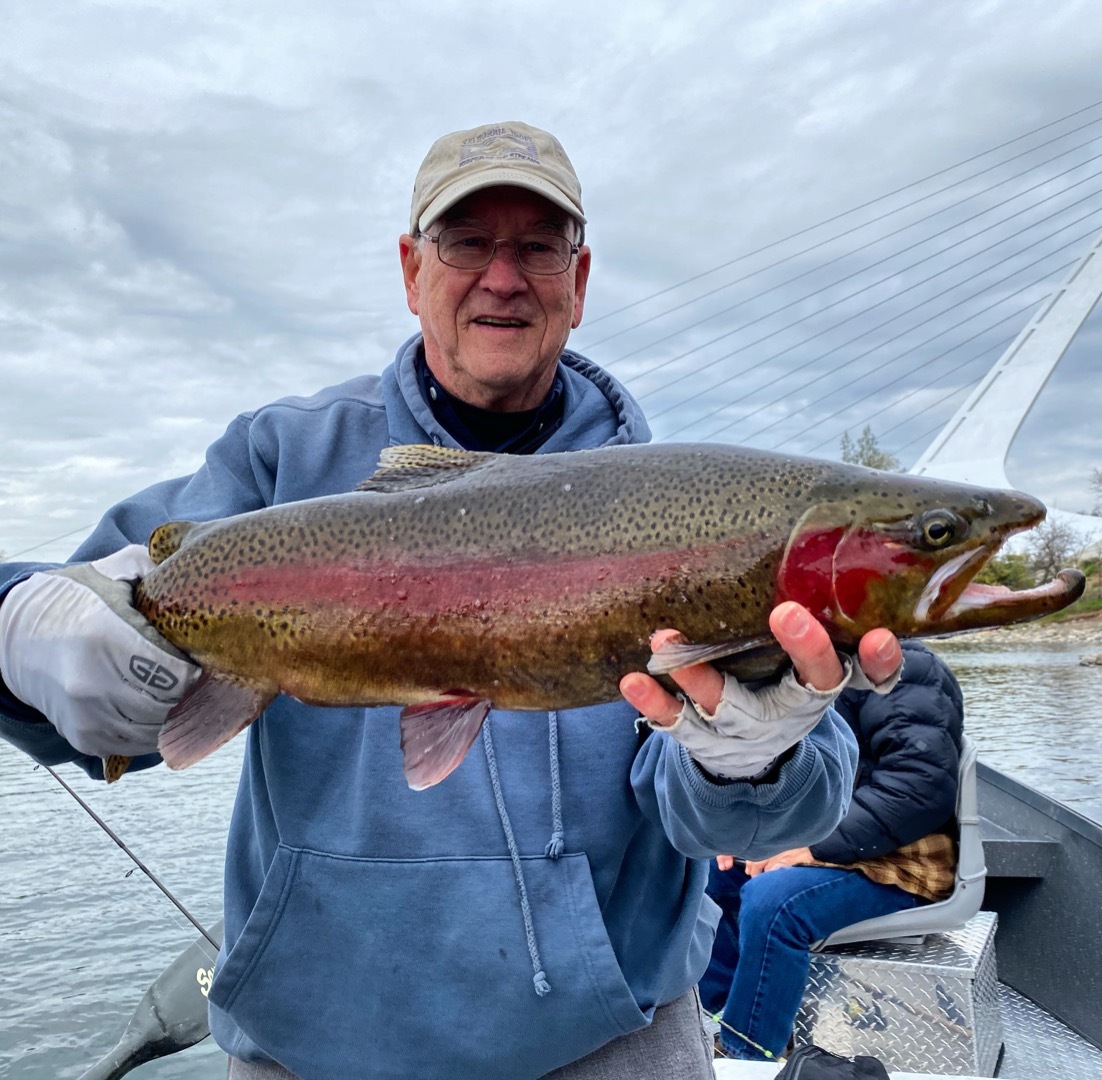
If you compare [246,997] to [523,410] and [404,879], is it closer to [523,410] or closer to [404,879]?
[404,879]

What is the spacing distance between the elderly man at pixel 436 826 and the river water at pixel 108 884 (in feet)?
18.6

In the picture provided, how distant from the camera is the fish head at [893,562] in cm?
225

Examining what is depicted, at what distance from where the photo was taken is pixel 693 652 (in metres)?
2.22

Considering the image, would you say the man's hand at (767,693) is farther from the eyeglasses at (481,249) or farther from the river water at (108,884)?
the river water at (108,884)

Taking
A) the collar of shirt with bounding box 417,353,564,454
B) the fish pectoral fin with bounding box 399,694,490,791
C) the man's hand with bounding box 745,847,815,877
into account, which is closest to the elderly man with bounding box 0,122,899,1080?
the collar of shirt with bounding box 417,353,564,454

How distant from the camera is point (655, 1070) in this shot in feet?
9.92

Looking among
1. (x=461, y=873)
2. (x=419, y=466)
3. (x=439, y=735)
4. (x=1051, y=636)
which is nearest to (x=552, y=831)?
(x=461, y=873)

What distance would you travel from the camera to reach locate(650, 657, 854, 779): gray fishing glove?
2.26 metres

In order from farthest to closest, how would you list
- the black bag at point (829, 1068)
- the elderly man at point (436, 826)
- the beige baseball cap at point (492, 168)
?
the black bag at point (829, 1068) → the beige baseball cap at point (492, 168) → the elderly man at point (436, 826)

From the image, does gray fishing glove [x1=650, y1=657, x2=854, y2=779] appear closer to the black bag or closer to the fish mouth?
the fish mouth

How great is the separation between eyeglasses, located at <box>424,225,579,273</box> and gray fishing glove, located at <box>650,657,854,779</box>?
1683 mm

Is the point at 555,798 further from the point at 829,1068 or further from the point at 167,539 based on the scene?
the point at 829,1068

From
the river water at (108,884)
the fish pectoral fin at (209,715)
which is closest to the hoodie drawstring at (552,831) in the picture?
the fish pectoral fin at (209,715)

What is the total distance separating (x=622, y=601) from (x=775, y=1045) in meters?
4.00
